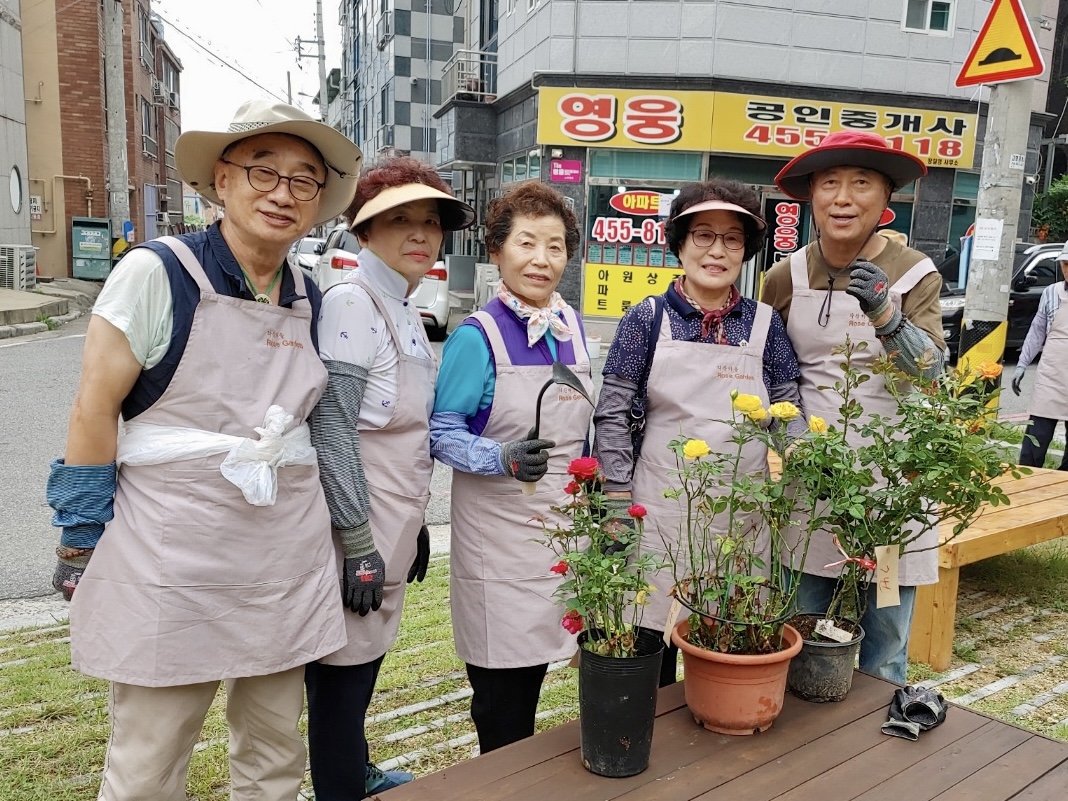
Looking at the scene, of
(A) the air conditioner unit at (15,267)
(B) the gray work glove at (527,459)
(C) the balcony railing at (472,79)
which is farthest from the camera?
(C) the balcony railing at (472,79)

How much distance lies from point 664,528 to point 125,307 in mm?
1507

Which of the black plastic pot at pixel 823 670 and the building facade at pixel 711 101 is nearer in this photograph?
the black plastic pot at pixel 823 670

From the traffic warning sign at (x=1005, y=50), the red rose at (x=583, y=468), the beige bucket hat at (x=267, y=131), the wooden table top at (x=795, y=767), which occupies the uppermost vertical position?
the traffic warning sign at (x=1005, y=50)

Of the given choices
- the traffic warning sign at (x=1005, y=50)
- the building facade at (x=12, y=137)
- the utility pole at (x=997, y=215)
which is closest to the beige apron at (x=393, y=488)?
the utility pole at (x=997, y=215)

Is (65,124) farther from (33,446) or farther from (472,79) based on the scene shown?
(33,446)

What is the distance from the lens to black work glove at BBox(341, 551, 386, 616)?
2076 millimetres

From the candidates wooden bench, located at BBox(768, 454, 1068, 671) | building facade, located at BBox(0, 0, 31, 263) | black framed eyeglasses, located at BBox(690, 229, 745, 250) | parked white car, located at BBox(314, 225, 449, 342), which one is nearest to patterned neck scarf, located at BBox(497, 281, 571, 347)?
black framed eyeglasses, located at BBox(690, 229, 745, 250)

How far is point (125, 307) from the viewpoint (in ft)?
5.61

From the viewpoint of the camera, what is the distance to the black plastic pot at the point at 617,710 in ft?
5.57

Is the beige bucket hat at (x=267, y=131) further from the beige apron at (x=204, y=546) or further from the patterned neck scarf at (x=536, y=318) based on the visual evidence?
the patterned neck scarf at (x=536, y=318)

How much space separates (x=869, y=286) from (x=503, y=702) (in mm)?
1454

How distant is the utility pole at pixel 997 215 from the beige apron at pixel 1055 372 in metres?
0.92

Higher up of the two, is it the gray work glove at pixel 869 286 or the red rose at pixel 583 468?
the gray work glove at pixel 869 286

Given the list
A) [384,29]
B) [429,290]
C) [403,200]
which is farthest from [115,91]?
[403,200]
